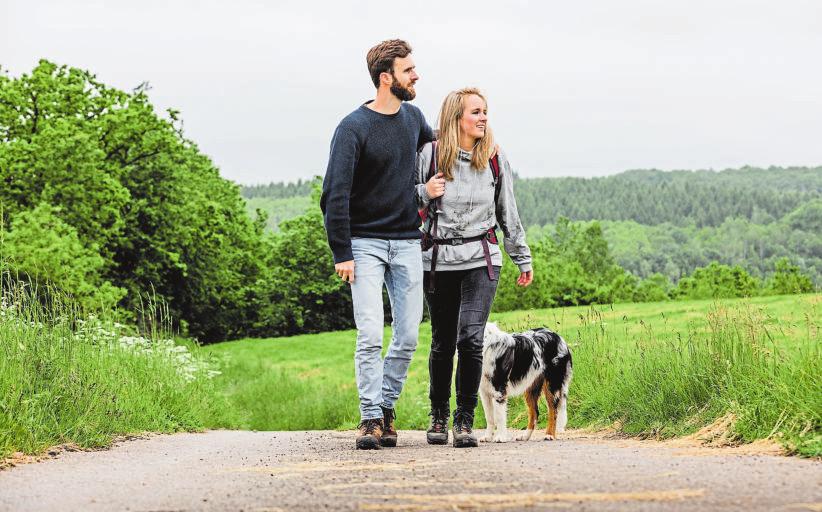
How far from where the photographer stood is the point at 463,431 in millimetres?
7391

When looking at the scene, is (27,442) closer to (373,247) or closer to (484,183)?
(373,247)

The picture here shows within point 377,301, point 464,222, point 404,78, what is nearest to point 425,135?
point 404,78

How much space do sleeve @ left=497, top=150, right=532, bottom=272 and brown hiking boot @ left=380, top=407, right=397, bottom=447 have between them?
1.51m

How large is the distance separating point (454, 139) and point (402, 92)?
1.72 ft

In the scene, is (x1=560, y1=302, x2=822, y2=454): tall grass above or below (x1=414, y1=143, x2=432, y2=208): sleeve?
below

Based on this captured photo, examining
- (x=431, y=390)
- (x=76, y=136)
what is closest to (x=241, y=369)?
(x=76, y=136)

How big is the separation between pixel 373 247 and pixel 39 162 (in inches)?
1247

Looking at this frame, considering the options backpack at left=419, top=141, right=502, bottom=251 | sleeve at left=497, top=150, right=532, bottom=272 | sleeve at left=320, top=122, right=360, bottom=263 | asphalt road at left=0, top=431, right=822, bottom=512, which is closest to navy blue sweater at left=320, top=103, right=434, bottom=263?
sleeve at left=320, top=122, right=360, bottom=263

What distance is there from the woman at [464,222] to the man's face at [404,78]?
36cm

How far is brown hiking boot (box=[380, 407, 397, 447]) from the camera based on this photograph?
7425 millimetres

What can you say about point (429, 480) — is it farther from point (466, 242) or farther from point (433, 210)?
point (433, 210)

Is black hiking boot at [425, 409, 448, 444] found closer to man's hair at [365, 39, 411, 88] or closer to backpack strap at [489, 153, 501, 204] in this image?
backpack strap at [489, 153, 501, 204]

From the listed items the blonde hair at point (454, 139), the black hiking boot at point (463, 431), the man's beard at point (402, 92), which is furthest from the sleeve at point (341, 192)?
the black hiking boot at point (463, 431)

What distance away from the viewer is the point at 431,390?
7828 millimetres
